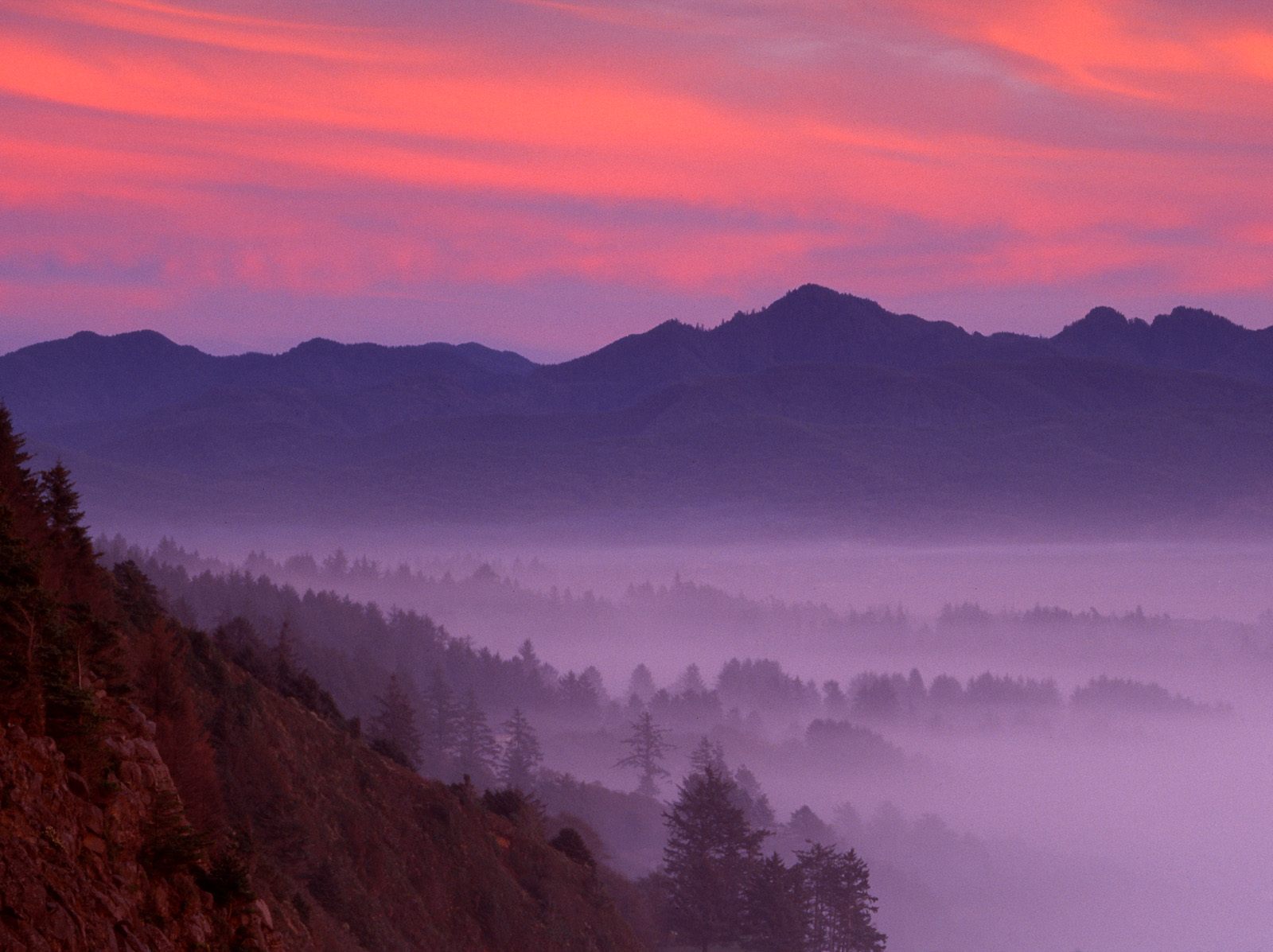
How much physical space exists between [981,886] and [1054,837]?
51.4 meters

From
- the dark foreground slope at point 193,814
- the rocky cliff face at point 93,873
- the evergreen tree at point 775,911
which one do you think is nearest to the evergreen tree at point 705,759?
the evergreen tree at point 775,911

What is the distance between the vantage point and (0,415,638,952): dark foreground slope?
12.0 metres

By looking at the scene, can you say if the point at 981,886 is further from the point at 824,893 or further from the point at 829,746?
the point at 824,893

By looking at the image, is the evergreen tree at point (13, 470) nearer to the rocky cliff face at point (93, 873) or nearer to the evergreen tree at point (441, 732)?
the rocky cliff face at point (93, 873)

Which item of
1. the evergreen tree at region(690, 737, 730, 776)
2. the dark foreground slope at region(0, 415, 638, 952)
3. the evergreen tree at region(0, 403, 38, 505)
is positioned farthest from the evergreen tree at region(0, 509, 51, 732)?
the evergreen tree at region(690, 737, 730, 776)

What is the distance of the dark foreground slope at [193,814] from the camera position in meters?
12.0

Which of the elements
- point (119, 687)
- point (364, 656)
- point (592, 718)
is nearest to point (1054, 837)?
point (592, 718)

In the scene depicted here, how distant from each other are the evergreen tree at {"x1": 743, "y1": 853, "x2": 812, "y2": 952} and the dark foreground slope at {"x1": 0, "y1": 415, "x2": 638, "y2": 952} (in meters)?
15.9

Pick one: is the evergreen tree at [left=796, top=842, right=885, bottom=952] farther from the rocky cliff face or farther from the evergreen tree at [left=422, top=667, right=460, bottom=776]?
the evergreen tree at [left=422, top=667, right=460, bottom=776]

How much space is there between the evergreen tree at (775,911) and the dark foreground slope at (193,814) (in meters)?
15.9

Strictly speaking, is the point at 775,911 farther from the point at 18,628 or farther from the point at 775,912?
the point at 18,628

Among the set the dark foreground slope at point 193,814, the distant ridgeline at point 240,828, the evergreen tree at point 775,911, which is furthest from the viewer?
the evergreen tree at point 775,911

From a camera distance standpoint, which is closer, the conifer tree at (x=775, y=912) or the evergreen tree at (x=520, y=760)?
the conifer tree at (x=775, y=912)

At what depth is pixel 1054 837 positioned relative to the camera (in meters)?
179
